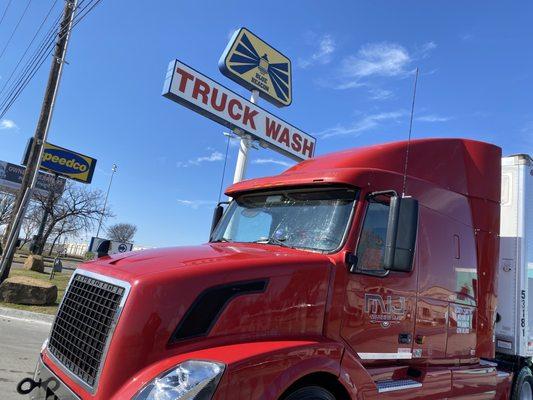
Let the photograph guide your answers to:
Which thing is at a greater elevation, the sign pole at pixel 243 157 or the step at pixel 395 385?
the sign pole at pixel 243 157

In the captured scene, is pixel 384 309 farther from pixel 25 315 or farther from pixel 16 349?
pixel 25 315

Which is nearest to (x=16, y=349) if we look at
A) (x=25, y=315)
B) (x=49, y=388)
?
(x=25, y=315)

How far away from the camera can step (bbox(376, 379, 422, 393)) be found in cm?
393

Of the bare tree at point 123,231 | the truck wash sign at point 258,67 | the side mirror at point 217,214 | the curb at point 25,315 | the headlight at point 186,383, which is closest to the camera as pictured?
the headlight at point 186,383

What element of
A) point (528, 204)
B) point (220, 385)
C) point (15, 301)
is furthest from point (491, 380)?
point (15, 301)

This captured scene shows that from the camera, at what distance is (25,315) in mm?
11023

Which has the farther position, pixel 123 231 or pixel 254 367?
pixel 123 231

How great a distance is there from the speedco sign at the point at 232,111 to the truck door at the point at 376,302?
8.63 metres

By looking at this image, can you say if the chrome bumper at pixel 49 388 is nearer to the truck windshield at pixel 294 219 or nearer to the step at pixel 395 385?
the truck windshield at pixel 294 219

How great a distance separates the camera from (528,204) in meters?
6.51

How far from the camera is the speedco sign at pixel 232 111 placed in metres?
11.8

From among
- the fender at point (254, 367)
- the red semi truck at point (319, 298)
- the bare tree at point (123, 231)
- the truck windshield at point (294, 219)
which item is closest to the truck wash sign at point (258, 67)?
the red semi truck at point (319, 298)

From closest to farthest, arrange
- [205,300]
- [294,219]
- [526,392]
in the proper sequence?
[205,300]
[294,219]
[526,392]

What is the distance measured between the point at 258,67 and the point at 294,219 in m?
10.8
